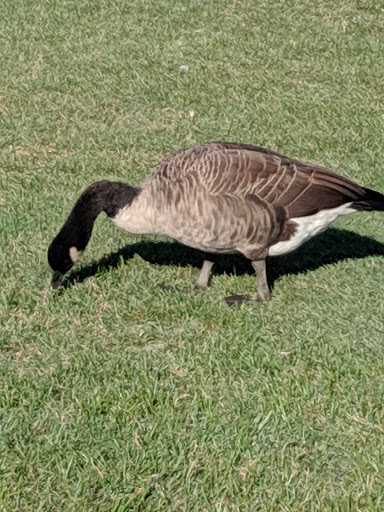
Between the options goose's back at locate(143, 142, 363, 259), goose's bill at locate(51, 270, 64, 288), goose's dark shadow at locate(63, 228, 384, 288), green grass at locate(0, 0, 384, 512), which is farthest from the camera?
goose's dark shadow at locate(63, 228, 384, 288)

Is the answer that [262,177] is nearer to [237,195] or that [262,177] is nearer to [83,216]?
[237,195]

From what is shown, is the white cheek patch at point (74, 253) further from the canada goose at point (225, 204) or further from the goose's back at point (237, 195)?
the goose's back at point (237, 195)

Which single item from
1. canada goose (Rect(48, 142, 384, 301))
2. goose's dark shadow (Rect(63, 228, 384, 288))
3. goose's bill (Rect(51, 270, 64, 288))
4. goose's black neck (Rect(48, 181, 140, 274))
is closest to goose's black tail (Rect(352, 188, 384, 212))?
canada goose (Rect(48, 142, 384, 301))

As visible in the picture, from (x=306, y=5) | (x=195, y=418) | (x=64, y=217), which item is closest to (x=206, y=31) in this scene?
(x=306, y=5)

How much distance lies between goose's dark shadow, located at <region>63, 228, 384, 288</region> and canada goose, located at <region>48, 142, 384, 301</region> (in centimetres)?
57

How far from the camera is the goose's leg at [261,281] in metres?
5.92

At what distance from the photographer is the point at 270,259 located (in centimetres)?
671

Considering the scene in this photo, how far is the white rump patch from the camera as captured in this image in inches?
230

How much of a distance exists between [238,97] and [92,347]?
4585mm

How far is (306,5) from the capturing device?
10.9m

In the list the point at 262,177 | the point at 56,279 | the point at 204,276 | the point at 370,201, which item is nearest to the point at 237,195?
the point at 262,177

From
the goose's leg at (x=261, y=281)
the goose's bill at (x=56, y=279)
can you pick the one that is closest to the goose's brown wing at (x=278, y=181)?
the goose's leg at (x=261, y=281)

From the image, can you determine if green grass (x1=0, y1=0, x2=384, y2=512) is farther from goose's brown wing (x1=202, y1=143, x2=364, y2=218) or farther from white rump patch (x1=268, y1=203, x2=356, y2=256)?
goose's brown wing (x1=202, y1=143, x2=364, y2=218)

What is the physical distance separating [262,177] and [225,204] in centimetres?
35
